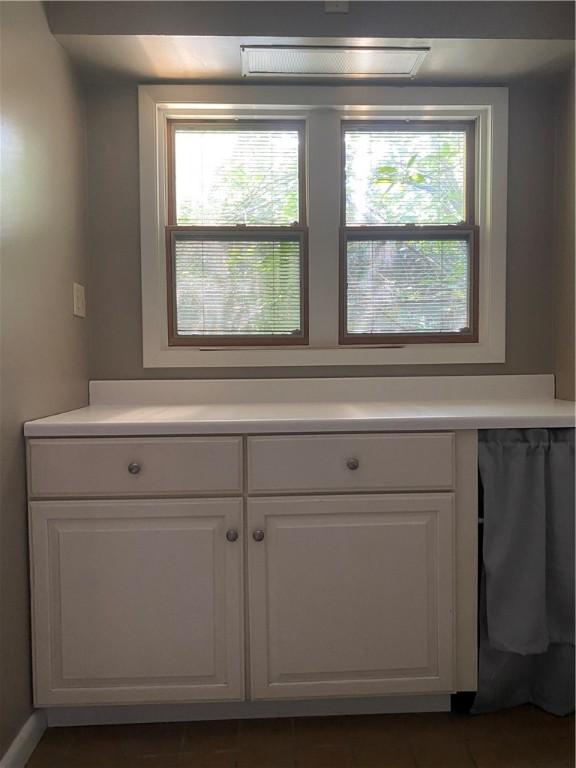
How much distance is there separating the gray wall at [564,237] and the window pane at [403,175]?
0.36 m

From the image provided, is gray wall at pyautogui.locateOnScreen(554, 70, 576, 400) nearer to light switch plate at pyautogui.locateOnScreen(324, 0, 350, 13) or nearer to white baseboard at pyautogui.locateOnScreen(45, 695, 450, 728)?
light switch plate at pyautogui.locateOnScreen(324, 0, 350, 13)

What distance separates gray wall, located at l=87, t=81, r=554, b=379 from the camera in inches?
80.5

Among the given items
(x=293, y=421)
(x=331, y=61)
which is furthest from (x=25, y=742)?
(x=331, y=61)

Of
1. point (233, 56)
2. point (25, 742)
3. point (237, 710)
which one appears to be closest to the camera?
point (25, 742)

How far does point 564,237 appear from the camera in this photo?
6.69 feet

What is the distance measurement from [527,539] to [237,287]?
1.39 meters

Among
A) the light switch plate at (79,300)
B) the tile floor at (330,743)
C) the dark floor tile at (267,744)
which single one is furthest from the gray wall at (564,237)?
the light switch plate at (79,300)

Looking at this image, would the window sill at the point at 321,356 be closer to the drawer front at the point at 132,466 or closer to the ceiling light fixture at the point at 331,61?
the drawer front at the point at 132,466

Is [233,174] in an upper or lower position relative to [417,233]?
upper

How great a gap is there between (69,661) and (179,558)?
446 mm

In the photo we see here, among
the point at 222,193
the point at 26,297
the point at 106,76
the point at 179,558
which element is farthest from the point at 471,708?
the point at 106,76

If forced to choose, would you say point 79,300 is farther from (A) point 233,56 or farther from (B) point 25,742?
(B) point 25,742

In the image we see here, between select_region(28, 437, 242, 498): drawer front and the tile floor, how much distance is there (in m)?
0.75

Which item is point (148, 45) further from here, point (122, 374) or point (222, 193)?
point (122, 374)
